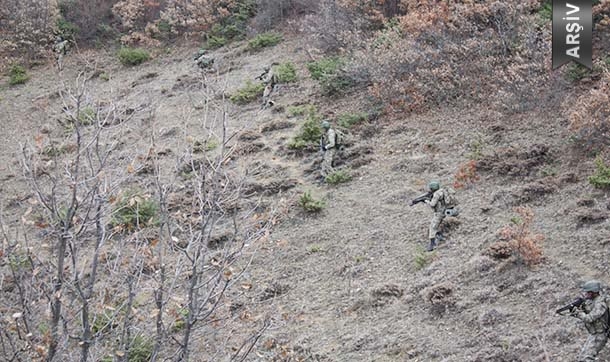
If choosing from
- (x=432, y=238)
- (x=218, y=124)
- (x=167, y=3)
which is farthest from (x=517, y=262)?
(x=167, y=3)

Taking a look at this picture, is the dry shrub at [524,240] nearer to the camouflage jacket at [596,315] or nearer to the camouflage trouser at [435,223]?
the camouflage trouser at [435,223]

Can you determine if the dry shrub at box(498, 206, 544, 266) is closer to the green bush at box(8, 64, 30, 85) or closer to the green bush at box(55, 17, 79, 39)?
the green bush at box(8, 64, 30, 85)

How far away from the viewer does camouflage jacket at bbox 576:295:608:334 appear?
8469mm

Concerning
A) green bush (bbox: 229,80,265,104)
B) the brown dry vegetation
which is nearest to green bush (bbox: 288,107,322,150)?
the brown dry vegetation

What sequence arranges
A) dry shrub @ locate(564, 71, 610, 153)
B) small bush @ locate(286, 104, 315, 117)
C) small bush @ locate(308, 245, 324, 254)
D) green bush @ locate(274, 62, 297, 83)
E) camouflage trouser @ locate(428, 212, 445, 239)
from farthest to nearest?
1. green bush @ locate(274, 62, 297, 83)
2. small bush @ locate(286, 104, 315, 117)
3. small bush @ locate(308, 245, 324, 254)
4. dry shrub @ locate(564, 71, 610, 153)
5. camouflage trouser @ locate(428, 212, 445, 239)

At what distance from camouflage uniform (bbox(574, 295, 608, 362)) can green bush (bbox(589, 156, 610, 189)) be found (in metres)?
4.77

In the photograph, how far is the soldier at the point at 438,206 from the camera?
12.6 m

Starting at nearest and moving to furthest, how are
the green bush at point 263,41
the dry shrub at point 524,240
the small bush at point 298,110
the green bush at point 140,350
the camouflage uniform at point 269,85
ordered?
the dry shrub at point 524,240 → the green bush at point 140,350 → the small bush at point 298,110 → the camouflage uniform at point 269,85 → the green bush at point 263,41

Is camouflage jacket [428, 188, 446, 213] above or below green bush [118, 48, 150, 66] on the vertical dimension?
above

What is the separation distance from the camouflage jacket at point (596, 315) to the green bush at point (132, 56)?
21539 mm

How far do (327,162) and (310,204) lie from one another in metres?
1.62

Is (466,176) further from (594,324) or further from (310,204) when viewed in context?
(594,324)

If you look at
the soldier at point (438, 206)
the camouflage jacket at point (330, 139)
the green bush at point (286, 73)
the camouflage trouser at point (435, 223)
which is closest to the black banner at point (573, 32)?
the camouflage jacket at point (330, 139)

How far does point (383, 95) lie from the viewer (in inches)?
758
